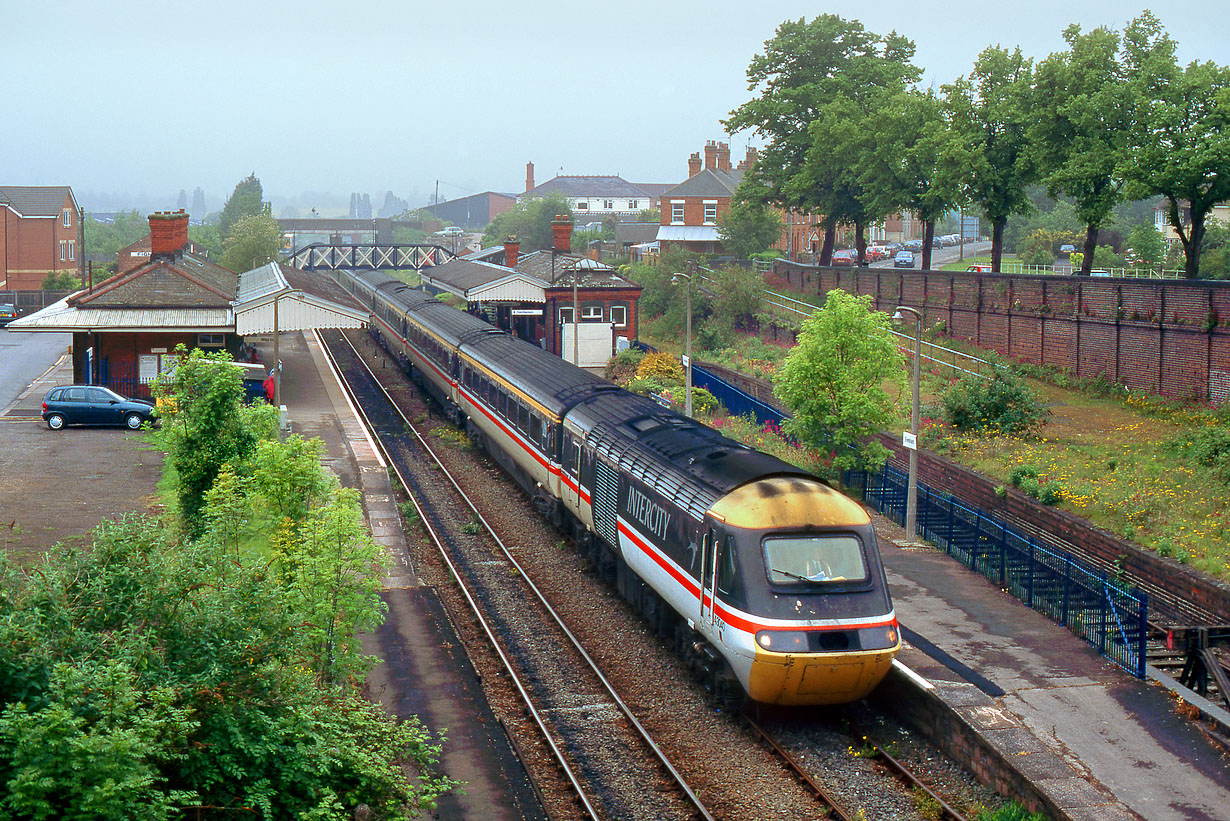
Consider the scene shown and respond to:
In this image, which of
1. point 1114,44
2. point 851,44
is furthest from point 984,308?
point 851,44

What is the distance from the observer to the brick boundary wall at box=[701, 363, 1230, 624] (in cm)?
1784

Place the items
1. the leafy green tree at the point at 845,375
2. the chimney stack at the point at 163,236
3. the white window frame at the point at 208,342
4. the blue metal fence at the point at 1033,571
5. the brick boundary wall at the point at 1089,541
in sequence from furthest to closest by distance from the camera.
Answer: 1. the chimney stack at the point at 163,236
2. the white window frame at the point at 208,342
3. the leafy green tree at the point at 845,375
4. the brick boundary wall at the point at 1089,541
5. the blue metal fence at the point at 1033,571

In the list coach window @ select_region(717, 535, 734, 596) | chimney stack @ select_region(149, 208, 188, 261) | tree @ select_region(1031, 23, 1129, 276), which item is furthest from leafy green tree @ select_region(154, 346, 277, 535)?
chimney stack @ select_region(149, 208, 188, 261)

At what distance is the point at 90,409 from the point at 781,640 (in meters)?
27.3

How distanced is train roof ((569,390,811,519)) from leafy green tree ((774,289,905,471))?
5.01 m

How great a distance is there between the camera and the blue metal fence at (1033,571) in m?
16.9

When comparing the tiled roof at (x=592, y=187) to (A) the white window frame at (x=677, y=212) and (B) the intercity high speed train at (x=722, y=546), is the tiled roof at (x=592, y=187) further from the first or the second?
(B) the intercity high speed train at (x=722, y=546)

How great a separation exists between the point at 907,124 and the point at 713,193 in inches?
1500

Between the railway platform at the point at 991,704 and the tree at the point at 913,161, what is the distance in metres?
24.3

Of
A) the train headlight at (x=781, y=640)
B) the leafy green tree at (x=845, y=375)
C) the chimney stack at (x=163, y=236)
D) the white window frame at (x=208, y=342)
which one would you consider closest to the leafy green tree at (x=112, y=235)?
the chimney stack at (x=163, y=236)

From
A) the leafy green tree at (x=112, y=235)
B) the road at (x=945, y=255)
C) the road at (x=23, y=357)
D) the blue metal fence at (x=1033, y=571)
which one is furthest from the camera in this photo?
the leafy green tree at (x=112, y=235)

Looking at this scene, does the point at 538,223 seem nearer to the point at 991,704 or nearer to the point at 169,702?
the point at 991,704

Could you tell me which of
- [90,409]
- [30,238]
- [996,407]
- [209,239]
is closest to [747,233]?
[996,407]

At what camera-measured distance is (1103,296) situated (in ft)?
111
